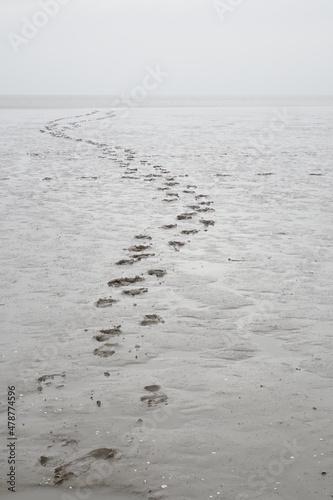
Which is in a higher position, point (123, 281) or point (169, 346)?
point (123, 281)

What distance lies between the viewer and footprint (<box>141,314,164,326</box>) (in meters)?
6.43

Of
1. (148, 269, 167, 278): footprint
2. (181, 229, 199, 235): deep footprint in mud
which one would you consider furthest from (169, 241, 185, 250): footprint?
(148, 269, 167, 278): footprint

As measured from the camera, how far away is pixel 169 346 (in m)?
5.87

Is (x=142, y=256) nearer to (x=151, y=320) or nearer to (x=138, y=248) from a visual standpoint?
(x=138, y=248)

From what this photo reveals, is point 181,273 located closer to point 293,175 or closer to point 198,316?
point 198,316

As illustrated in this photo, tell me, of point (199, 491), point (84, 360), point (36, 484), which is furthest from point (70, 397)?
point (199, 491)

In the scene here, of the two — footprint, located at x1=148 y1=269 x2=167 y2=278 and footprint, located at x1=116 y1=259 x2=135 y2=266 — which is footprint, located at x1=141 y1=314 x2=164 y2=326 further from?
footprint, located at x1=116 y1=259 x2=135 y2=266

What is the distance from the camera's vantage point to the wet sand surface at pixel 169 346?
397 centimetres

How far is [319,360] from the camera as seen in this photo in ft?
18.2

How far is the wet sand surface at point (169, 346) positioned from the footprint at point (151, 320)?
0.09ft

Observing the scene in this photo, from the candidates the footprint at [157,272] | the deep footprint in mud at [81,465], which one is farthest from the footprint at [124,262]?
the deep footprint in mud at [81,465]

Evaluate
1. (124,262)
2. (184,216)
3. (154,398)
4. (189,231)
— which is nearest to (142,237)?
(189,231)

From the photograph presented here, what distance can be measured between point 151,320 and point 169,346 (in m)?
0.69

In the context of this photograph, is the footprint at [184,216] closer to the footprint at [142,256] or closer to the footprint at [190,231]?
the footprint at [190,231]
